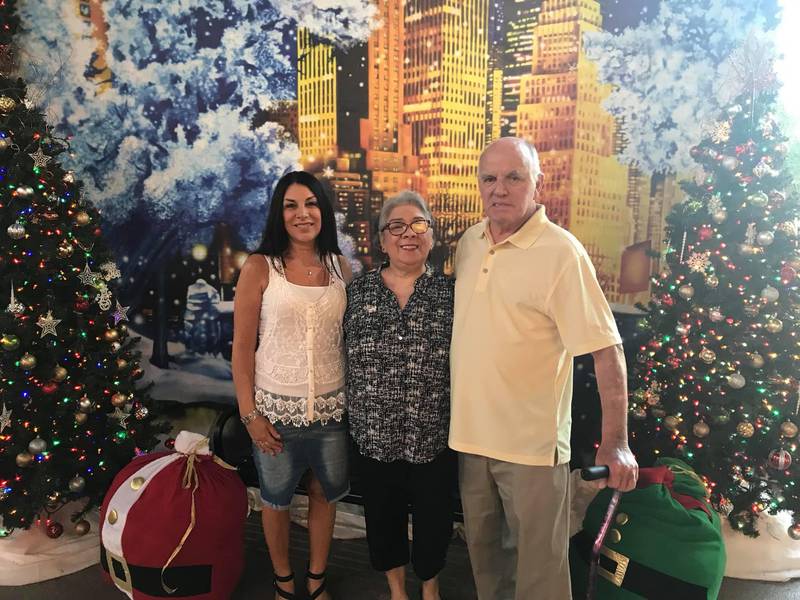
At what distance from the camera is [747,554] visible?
2.45m

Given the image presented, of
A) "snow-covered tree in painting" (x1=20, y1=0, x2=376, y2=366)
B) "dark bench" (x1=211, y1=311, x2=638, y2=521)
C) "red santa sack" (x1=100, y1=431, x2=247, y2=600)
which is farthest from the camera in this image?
"snow-covered tree in painting" (x1=20, y1=0, x2=376, y2=366)

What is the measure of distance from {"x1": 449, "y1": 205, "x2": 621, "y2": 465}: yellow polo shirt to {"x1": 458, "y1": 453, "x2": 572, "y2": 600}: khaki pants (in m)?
0.08

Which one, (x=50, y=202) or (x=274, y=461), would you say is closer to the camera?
(x=274, y=461)

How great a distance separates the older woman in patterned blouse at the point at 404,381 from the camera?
1.82 meters

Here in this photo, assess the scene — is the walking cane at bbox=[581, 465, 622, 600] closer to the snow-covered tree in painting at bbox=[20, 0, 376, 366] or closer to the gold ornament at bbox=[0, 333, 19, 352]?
the snow-covered tree in painting at bbox=[20, 0, 376, 366]

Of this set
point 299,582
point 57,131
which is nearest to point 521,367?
point 299,582

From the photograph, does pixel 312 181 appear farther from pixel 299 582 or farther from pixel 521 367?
pixel 299 582

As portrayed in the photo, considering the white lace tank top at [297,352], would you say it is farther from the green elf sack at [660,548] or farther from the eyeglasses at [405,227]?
the green elf sack at [660,548]

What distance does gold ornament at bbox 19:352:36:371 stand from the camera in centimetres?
223

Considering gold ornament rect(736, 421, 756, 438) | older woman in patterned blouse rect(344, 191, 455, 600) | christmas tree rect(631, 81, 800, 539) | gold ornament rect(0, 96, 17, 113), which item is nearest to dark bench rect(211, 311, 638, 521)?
christmas tree rect(631, 81, 800, 539)

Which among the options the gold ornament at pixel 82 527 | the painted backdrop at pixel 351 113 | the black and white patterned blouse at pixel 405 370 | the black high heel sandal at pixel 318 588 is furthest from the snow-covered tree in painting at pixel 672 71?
the gold ornament at pixel 82 527

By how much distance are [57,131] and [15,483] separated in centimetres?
208

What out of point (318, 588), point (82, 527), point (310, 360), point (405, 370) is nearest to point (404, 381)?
point (405, 370)

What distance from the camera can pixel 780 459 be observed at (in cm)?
222
